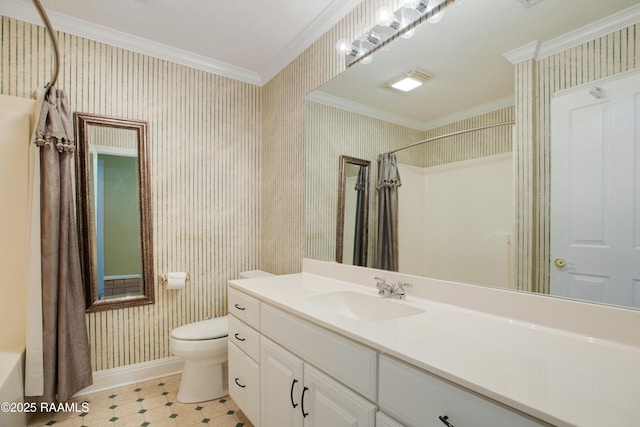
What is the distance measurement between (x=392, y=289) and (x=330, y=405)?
0.58 metres

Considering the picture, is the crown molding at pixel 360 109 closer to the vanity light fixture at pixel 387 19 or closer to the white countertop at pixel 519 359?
the vanity light fixture at pixel 387 19

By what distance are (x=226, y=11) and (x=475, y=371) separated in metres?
2.26

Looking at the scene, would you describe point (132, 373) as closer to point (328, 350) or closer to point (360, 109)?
point (328, 350)

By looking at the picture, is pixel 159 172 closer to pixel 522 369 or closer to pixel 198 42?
pixel 198 42

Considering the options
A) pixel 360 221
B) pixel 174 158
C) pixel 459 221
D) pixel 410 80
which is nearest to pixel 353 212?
pixel 360 221

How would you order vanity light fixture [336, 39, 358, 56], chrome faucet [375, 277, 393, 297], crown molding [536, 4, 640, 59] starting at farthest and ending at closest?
vanity light fixture [336, 39, 358, 56] < chrome faucet [375, 277, 393, 297] < crown molding [536, 4, 640, 59]

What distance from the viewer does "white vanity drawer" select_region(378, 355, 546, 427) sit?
0.68 m

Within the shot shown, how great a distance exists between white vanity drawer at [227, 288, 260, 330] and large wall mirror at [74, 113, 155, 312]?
877 mm

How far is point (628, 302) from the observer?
92 centimetres

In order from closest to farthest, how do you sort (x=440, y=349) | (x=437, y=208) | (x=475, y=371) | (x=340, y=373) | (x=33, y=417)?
1. (x=475, y=371)
2. (x=440, y=349)
3. (x=340, y=373)
4. (x=437, y=208)
5. (x=33, y=417)

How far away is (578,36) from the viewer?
1.01 meters

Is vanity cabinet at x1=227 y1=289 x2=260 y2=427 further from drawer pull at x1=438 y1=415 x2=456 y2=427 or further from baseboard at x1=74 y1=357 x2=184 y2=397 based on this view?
drawer pull at x1=438 y1=415 x2=456 y2=427

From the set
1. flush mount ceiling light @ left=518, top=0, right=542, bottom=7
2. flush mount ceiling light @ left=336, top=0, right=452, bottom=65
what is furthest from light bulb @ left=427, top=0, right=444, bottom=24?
flush mount ceiling light @ left=518, top=0, right=542, bottom=7

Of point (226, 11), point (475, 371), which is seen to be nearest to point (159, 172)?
point (226, 11)
